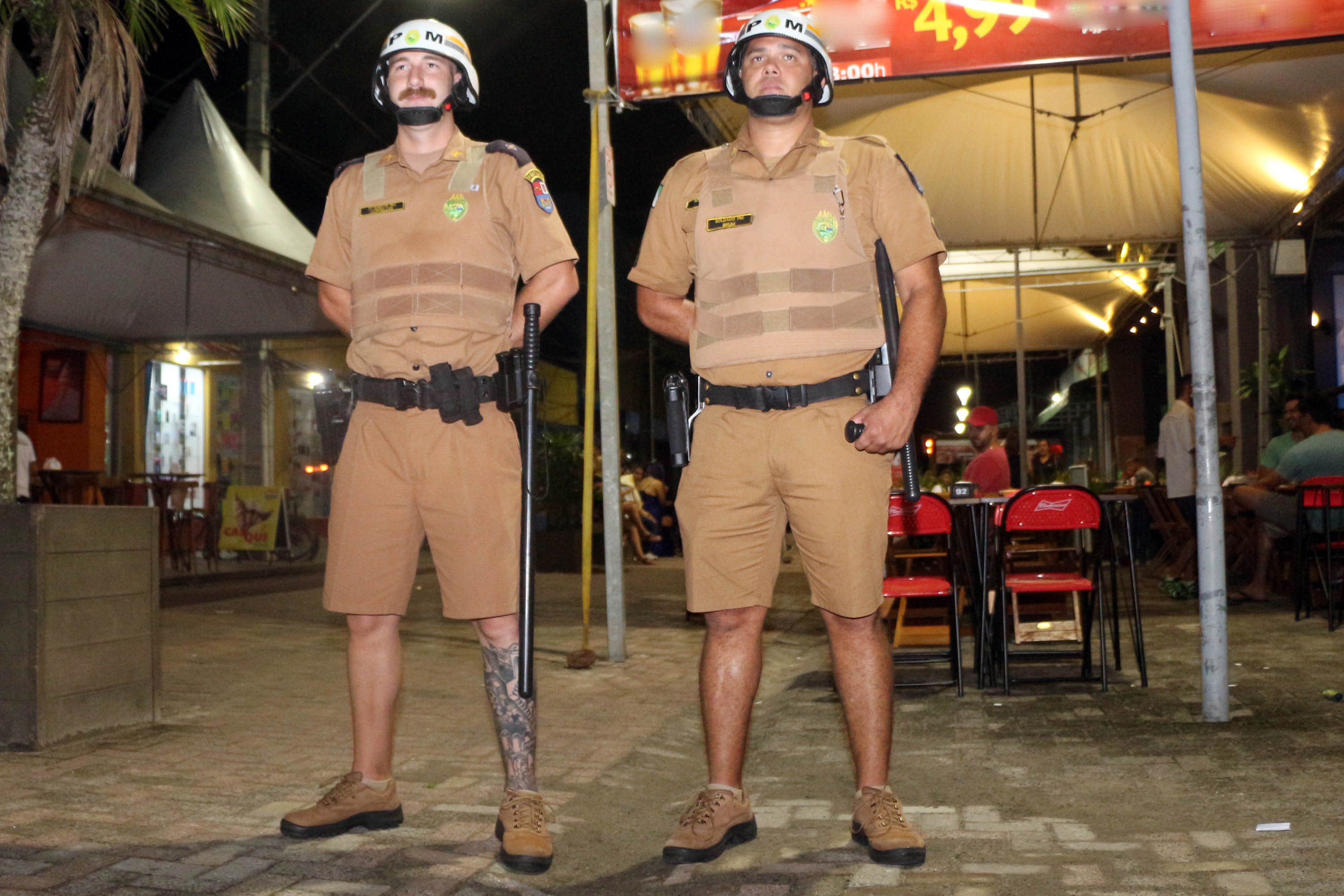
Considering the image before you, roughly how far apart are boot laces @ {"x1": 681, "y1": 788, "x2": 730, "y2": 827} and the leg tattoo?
1.44 ft

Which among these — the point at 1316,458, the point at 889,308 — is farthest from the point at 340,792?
the point at 1316,458

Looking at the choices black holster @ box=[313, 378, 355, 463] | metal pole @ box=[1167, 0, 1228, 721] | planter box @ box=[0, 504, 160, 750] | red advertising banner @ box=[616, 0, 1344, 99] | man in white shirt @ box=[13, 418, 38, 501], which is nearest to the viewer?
black holster @ box=[313, 378, 355, 463]

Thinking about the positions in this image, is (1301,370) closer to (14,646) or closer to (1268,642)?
(1268,642)

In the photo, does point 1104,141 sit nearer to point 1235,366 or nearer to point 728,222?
point 1235,366

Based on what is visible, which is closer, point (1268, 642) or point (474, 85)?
point (474, 85)

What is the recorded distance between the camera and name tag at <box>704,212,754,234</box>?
3592mm

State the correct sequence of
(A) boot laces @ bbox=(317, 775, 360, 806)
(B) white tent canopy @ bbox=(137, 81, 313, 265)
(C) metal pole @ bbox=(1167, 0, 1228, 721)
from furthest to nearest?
(B) white tent canopy @ bbox=(137, 81, 313, 265), (C) metal pole @ bbox=(1167, 0, 1228, 721), (A) boot laces @ bbox=(317, 775, 360, 806)

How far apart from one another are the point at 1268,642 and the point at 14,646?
6456mm

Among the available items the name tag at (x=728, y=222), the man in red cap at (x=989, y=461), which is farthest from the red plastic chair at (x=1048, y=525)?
the name tag at (x=728, y=222)

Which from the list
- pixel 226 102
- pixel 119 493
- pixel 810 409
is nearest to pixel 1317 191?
pixel 810 409

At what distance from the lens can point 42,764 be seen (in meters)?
4.51

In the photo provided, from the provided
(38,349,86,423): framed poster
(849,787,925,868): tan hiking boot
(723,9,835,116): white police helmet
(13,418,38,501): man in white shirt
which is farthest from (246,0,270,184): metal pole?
(849,787,925,868): tan hiking boot

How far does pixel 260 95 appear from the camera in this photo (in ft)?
53.1

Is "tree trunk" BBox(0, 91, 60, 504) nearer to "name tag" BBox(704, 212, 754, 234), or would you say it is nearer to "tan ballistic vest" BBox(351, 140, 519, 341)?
"tan ballistic vest" BBox(351, 140, 519, 341)
